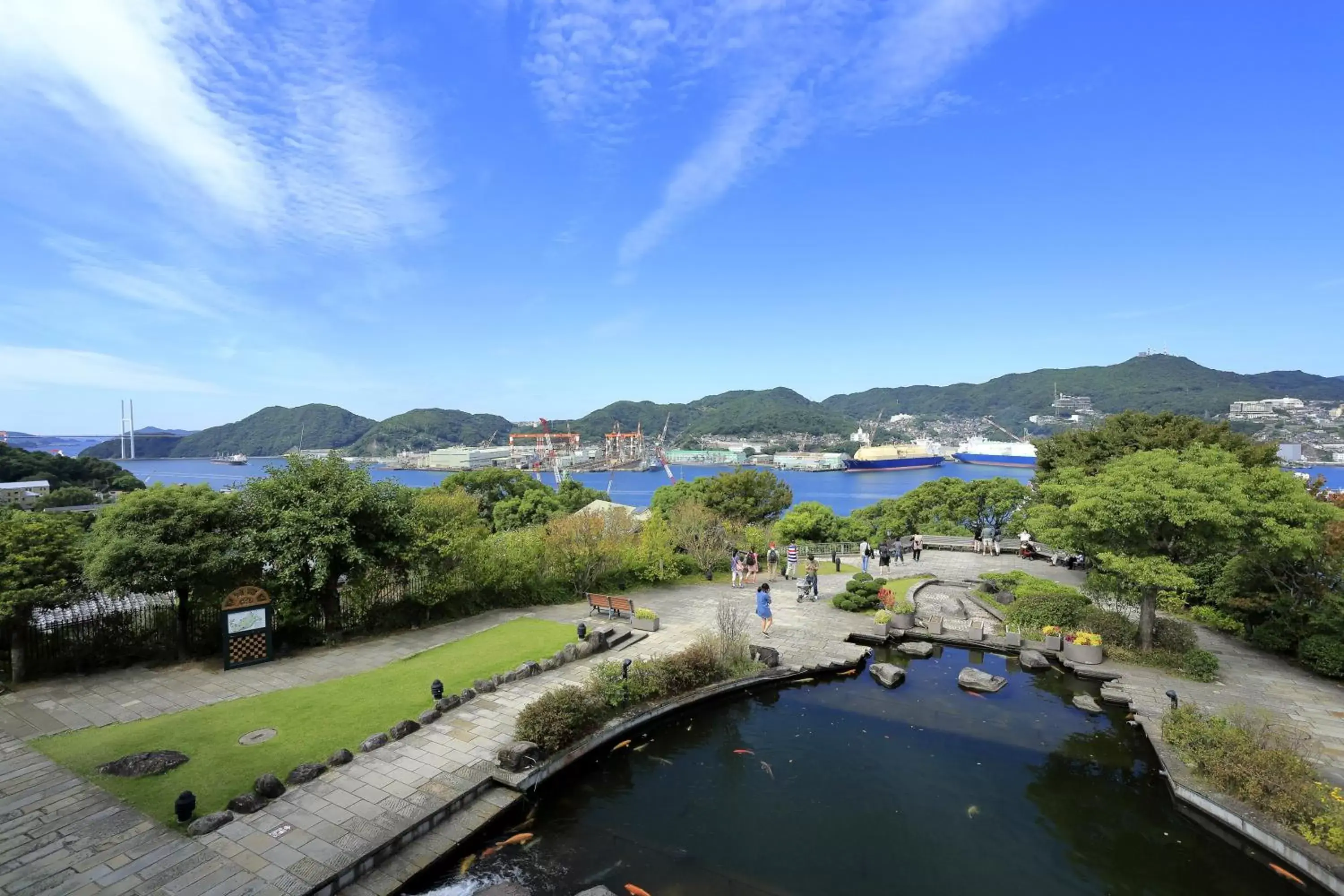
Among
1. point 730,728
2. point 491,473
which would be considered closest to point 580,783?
point 730,728

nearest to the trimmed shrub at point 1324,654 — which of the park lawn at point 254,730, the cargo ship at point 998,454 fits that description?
the park lawn at point 254,730

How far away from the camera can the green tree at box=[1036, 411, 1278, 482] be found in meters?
19.7

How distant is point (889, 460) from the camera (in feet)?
415

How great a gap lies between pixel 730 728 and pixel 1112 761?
575 centimetres

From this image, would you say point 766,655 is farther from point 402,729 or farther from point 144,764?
point 144,764

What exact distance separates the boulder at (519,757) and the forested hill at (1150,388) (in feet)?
425

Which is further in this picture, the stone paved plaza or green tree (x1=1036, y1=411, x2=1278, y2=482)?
green tree (x1=1036, y1=411, x2=1278, y2=482)

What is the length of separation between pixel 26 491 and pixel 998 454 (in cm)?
14013

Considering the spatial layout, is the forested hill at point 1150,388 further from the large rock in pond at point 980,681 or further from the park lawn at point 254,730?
the park lawn at point 254,730

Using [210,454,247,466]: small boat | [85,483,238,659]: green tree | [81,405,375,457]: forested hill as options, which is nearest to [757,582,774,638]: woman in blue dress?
[85,483,238,659]: green tree

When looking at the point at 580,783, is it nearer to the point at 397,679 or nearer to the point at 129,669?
the point at 397,679

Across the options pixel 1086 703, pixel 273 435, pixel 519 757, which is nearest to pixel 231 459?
pixel 273 435

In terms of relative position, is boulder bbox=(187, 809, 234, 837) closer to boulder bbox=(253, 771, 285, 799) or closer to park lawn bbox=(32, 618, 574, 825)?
park lawn bbox=(32, 618, 574, 825)

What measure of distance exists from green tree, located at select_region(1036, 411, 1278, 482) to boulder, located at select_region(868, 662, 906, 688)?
11.9m
